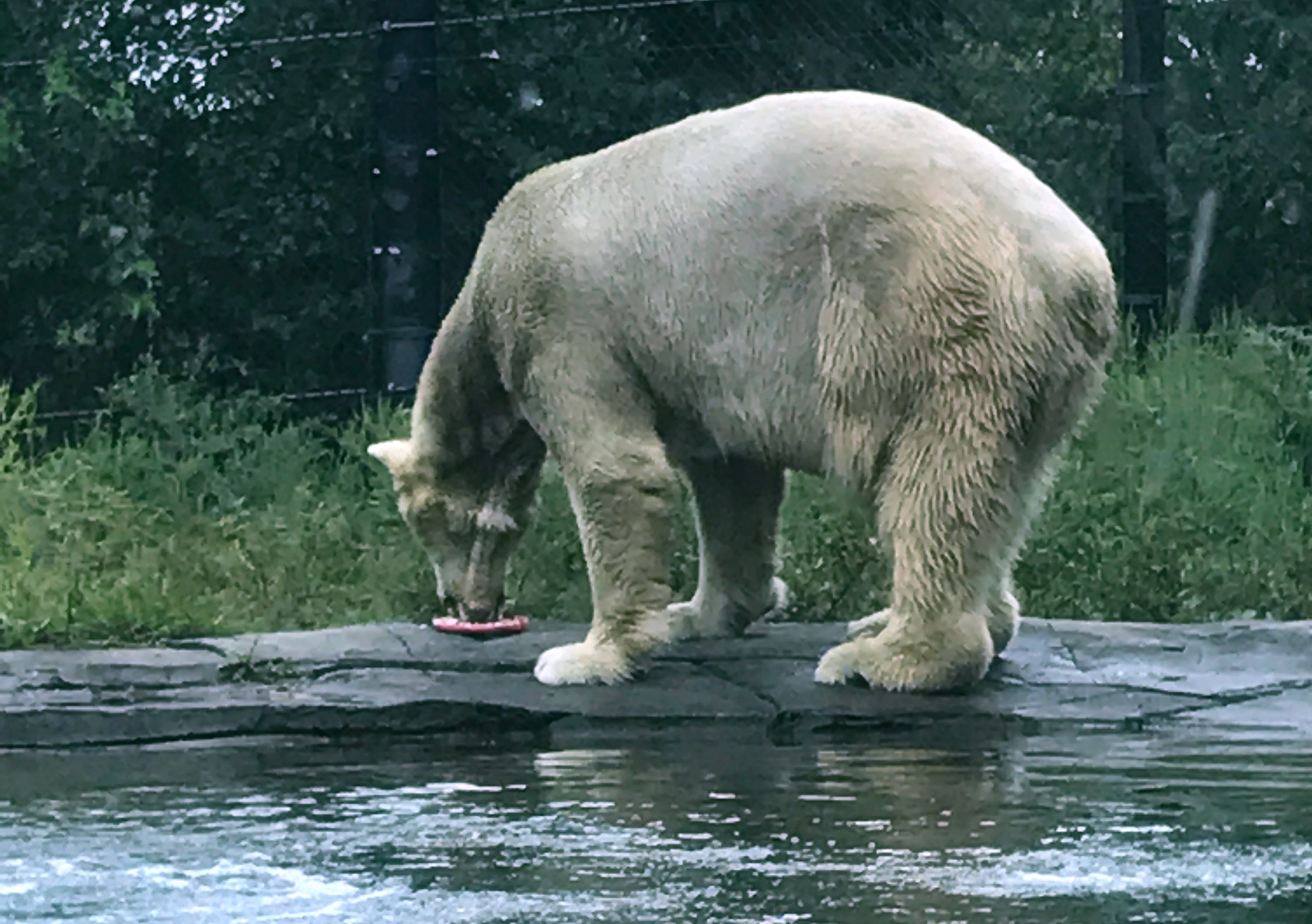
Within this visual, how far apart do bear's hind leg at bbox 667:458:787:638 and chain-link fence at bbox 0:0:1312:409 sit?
313cm

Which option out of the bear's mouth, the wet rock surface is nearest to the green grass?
the wet rock surface

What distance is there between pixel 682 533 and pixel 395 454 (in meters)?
1.29

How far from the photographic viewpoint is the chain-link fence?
927 centimetres

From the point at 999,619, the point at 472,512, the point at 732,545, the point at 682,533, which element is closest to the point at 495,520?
the point at 472,512

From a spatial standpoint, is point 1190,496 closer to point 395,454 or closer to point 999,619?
point 999,619

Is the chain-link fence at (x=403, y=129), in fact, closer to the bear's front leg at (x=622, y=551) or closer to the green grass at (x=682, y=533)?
the green grass at (x=682, y=533)

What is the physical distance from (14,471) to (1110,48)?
485 cm

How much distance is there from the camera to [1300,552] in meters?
7.01

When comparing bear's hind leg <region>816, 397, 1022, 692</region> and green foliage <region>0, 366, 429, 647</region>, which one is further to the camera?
green foliage <region>0, 366, 429, 647</region>

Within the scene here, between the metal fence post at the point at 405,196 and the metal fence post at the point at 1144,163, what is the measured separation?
2840mm

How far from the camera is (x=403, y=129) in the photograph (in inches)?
364

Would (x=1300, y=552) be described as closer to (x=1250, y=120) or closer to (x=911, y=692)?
(x=911, y=692)

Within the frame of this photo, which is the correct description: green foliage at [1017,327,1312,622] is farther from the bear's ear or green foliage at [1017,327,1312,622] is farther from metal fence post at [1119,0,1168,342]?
the bear's ear

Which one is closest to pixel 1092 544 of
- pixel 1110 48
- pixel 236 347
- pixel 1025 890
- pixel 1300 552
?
pixel 1300 552
